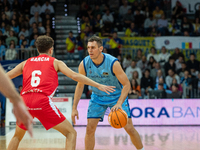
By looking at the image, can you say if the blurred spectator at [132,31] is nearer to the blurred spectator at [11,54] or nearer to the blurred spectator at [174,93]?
the blurred spectator at [174,93]

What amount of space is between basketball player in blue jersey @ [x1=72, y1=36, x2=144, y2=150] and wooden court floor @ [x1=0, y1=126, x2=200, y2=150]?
1.77 meters

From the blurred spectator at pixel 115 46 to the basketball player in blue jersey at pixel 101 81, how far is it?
749 centimetres

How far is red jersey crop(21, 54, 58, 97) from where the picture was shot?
392cm

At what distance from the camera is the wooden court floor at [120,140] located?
675 centimetres

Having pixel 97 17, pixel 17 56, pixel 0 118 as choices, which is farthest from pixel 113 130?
pixel 97 17

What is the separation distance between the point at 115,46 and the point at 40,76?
9271 millimetres

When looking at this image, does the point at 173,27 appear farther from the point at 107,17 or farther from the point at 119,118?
the point at 119,118

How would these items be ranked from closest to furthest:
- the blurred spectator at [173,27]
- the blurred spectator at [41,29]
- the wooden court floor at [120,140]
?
the wooden court floor at [120,140] < the blurred spectator at [41,29] < the blurred spectator at [173,27]

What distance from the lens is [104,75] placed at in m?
5.03

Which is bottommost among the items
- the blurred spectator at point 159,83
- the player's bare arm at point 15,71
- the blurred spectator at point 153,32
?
the blurred spectator at point 159,83

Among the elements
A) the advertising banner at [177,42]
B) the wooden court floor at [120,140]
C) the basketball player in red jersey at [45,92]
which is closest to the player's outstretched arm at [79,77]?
the basketball player in red jersey at [45,92]

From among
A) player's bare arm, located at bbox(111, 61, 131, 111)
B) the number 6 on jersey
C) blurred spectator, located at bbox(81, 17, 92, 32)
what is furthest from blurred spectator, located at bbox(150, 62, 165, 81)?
the number 6 on jersey

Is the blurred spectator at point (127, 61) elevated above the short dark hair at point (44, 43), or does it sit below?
below

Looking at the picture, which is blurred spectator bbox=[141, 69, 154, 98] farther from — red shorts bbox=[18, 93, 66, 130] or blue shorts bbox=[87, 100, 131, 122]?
red shorts bbox=[18, 93, 66, 130]
